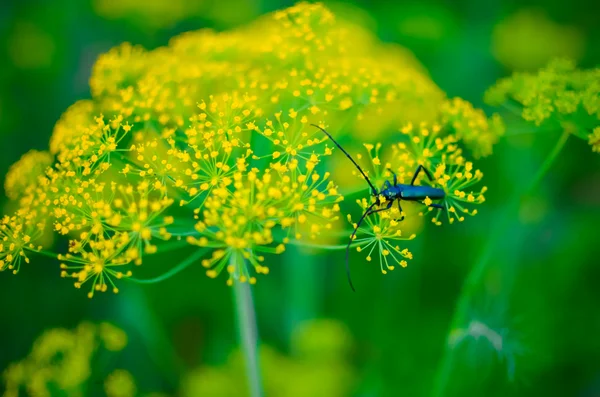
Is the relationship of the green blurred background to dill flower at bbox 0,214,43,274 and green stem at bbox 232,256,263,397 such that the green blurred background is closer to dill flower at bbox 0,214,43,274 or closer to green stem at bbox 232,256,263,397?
green stem at bbox 232,256,263,397

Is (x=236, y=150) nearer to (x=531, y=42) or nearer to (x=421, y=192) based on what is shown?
(x=421, y=192)

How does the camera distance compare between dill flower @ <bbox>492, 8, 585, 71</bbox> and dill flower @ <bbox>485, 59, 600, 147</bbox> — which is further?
dill flower @ <bbox>492, 8, 585, 71</bbox>

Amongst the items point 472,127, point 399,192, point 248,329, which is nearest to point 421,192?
point 399,192

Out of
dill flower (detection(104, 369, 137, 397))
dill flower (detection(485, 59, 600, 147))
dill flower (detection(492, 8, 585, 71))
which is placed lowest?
dill flower (detection(104, 369, 137, 397))

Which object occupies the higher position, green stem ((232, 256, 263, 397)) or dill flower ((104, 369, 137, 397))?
green stem ((232, 256, 263, 397))

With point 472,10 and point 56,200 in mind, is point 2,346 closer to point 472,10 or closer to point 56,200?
point 56,200

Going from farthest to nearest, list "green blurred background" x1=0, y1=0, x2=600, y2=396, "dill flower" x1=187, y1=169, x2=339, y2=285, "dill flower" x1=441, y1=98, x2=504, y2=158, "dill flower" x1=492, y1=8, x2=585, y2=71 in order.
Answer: "dill flower" x1=492, y1=8, x2=585, y2=71 < "green blurred background" x1=0, y1=0, x2=600, y2=396 < "dill flower" x1=441, y1=98, x2=504, y2=158 < "dill flower" x1=187, y1=169, x2=339, y2=285

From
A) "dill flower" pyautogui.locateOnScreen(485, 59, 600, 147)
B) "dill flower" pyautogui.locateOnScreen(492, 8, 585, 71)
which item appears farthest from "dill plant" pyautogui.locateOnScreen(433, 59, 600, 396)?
"dill flower" pyautogui.locateOnScreen(492, 8, 585, 71)
